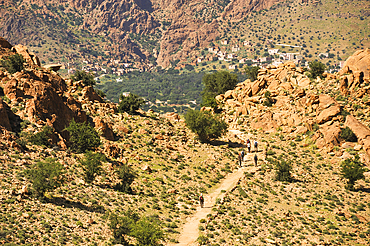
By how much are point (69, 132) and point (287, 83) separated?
1767 inches

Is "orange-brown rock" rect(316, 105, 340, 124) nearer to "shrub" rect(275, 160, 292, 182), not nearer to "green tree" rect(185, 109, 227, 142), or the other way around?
"shrub" rect(275, 160, 292, 182)

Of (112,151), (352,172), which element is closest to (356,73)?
(352,172)

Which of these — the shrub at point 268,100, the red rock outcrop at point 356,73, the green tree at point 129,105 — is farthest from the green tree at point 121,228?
the red rock outcrop at point 356,73

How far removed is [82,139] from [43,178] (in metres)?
14.4

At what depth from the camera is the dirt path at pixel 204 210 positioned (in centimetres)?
3438

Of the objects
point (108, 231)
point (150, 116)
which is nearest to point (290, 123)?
point (150, 116)

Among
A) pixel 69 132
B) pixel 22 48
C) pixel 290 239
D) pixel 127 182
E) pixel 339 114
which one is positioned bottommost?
pixel 290 239

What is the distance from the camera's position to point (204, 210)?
41.0 meters

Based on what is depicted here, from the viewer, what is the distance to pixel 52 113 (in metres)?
48.8

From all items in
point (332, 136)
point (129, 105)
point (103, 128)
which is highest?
point (129, 105)

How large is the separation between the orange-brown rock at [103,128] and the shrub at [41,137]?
10434 millimetres

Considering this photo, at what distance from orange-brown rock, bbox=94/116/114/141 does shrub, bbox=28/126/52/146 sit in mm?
10434

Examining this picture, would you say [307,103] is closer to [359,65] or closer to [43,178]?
[359,65]

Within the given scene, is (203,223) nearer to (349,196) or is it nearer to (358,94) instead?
(349,196)
